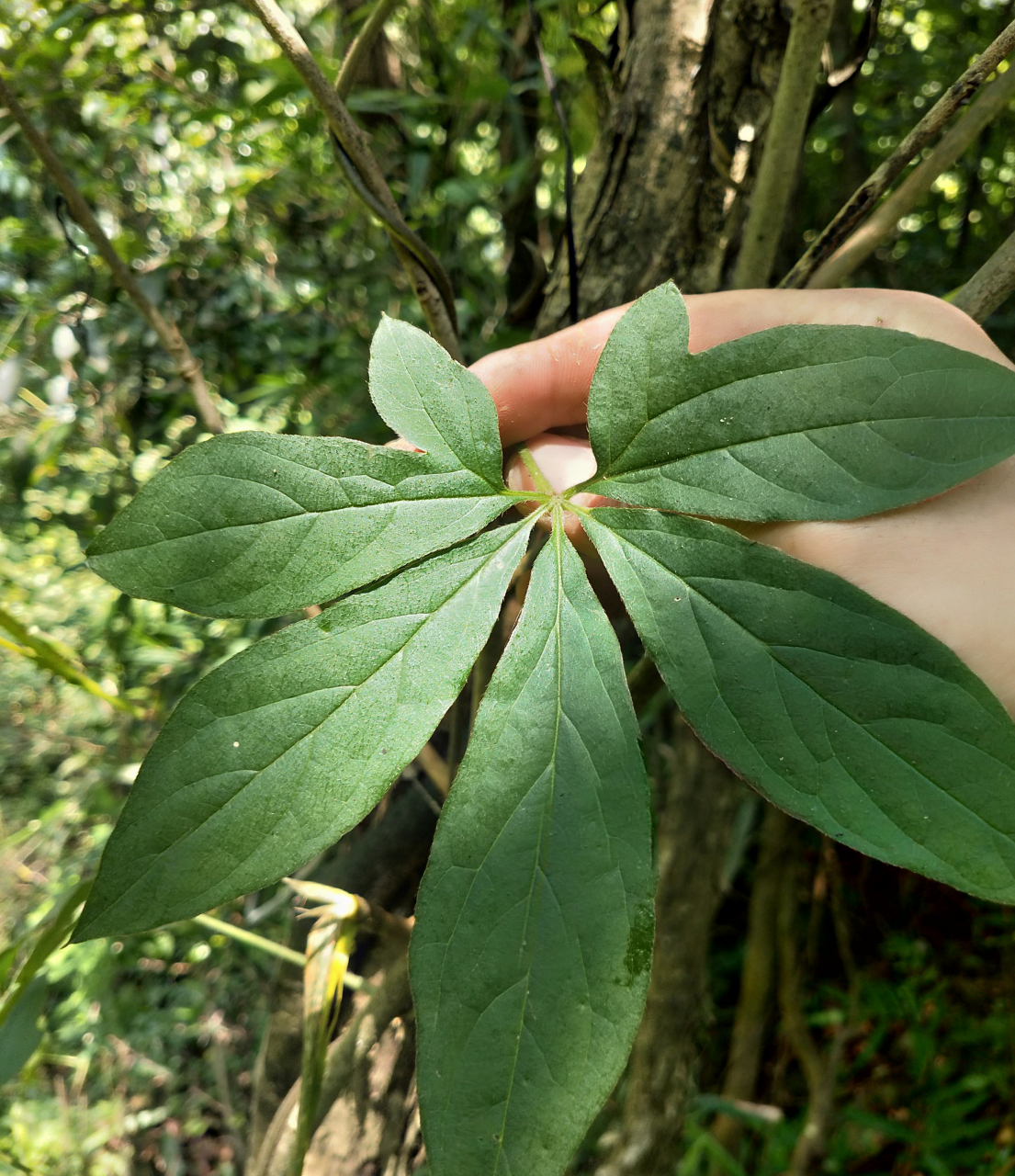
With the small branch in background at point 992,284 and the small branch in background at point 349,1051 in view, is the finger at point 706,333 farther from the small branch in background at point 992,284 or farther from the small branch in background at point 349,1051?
the small branch in background at point 349,1051

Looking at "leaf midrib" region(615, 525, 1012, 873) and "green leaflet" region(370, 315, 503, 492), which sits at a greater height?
"green leaflet" region(370, 315, 503, 492)

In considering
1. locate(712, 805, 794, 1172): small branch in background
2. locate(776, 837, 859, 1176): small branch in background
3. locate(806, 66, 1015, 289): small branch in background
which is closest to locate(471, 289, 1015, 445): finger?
locate(806, 66, 1015, 289): small branch in background

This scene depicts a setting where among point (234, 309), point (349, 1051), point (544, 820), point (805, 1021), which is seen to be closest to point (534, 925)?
point (544, 820)

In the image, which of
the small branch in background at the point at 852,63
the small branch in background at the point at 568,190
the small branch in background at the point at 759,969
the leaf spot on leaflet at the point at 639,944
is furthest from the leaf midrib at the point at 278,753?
the small branch in background at the point at 759,969

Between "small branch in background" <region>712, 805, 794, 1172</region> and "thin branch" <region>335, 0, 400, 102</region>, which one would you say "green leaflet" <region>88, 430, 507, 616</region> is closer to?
"thin branch" <region>335, 0, 400, 102</region>

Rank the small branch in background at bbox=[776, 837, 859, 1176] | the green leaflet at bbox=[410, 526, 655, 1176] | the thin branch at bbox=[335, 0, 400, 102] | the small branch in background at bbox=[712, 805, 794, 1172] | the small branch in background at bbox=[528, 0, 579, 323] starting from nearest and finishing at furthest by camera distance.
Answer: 1. the green leaflet at bbox=[410, 526, 655, 1176]
2. the thin branch at bbox=[335, 0, 400, 102]
3. the small branch in background at bbox=[528, 0, 579, 323]
4. the small branch in background at bbox=[776, 837, 859, 1176]
5. the small branch in background at bbox=[712, 805, 794, 1172]

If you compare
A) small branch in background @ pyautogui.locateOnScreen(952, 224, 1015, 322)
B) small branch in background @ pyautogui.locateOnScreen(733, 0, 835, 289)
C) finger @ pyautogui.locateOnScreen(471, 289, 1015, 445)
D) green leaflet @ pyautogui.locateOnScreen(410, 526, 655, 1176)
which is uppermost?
small branch in background @ pyautogui.locateOnScreen(733, 0, 835, 289)

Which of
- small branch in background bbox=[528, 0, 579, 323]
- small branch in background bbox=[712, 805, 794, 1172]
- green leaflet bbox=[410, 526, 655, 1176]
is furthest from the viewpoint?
small branch in background bbox=[712, 805, 794, 1172]

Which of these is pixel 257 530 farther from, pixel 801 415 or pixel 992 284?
pixel 992 284
